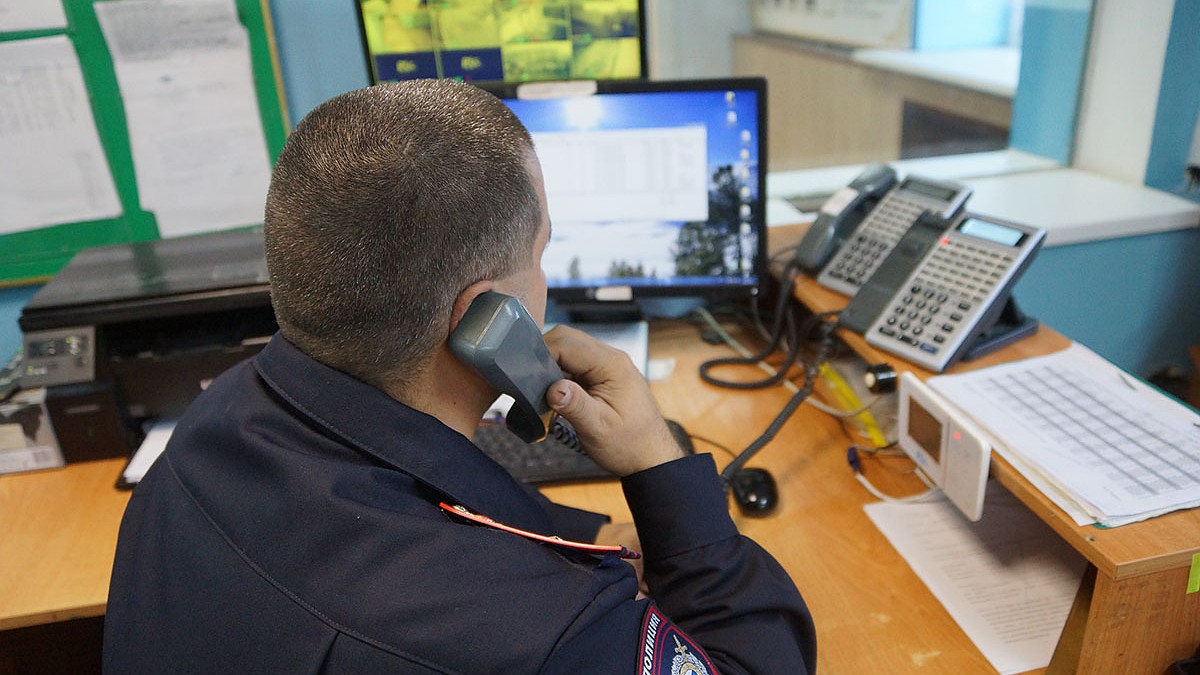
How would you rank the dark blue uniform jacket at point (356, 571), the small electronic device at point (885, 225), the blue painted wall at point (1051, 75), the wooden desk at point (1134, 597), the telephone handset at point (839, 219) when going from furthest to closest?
the blue painted wall at point (1051, 75) < the telephone handset at point (839, 219) < the small electronic device at point (885, 225) < the wooden desk at point (1134, 597) < the dark blue uniform jacket at point (356, 571)

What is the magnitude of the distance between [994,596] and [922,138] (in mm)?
2365

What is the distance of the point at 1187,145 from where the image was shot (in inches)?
70.4

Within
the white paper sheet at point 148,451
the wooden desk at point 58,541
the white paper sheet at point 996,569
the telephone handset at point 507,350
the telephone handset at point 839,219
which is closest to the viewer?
the telephone handset at point 507,350

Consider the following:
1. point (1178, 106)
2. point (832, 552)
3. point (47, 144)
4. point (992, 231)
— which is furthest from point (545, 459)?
point (1178, 106)

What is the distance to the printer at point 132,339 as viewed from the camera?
1.25 meters

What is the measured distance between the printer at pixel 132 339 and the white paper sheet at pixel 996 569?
3.29 ft

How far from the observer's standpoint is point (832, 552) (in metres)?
1.05

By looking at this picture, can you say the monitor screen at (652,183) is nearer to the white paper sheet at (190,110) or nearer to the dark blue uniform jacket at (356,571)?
the white paper sheet at (190,110)

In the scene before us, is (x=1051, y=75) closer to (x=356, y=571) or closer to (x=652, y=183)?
(x=652, y=183)

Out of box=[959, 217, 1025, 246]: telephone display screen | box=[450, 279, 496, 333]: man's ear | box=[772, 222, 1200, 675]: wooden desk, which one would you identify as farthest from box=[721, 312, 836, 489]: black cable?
box=[450, 279, 496, 333]: man's ear

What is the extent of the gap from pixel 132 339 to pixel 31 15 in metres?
0.65

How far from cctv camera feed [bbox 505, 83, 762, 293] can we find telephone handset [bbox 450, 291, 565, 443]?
0.54 m

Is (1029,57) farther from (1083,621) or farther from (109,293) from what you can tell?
(109,293)

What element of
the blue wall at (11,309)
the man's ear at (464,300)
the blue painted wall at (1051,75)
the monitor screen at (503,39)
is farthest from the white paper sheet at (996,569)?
the blue wall at (11,309)
